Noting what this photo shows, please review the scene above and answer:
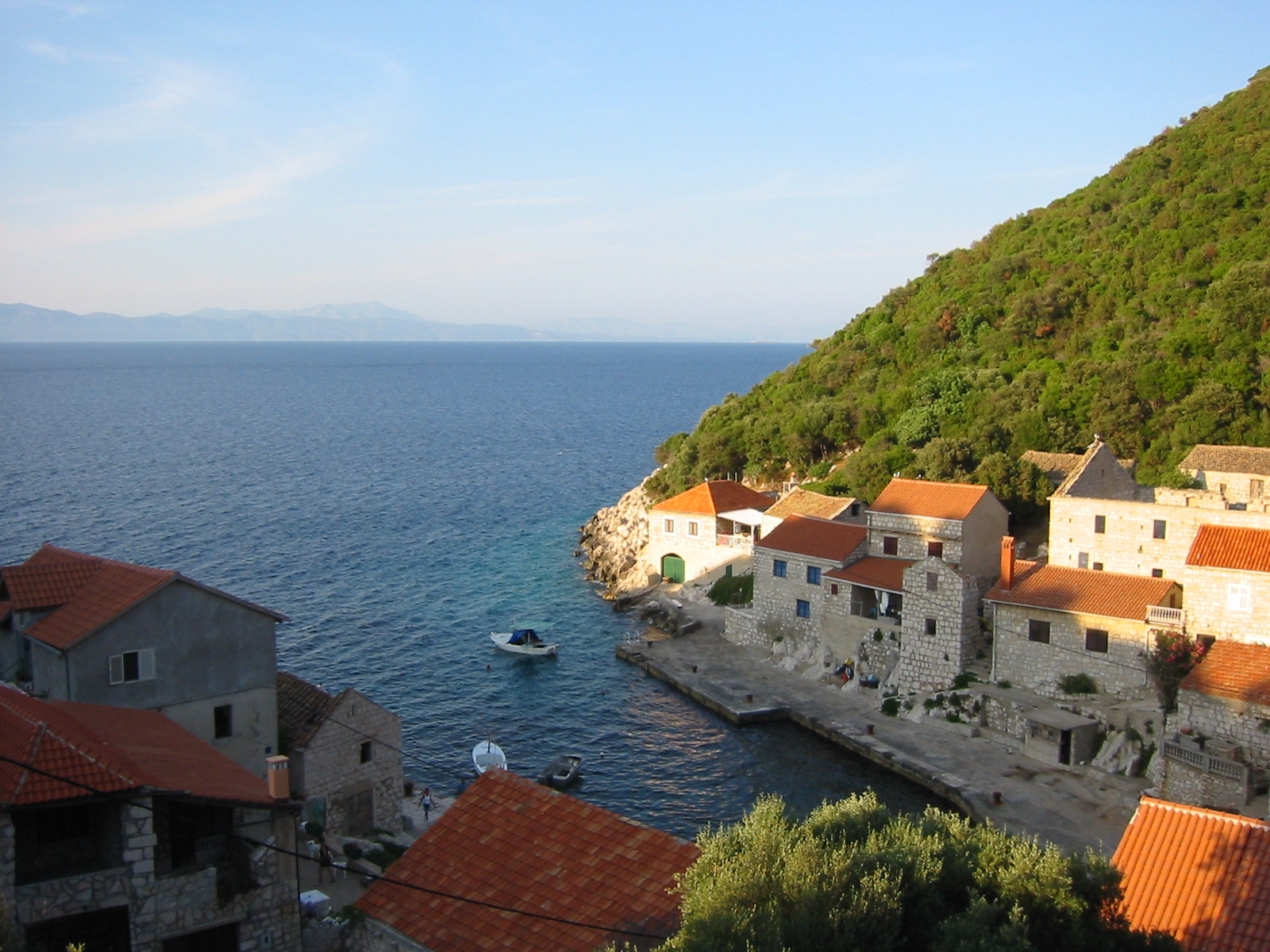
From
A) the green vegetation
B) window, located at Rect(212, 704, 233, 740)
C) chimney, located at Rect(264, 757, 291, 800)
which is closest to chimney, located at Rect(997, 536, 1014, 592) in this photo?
the green vegetation

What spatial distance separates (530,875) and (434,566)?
50.2 m

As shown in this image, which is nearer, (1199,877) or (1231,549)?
(1199,877)

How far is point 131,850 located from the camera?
1573 cm

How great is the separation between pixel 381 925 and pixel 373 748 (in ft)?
35.2

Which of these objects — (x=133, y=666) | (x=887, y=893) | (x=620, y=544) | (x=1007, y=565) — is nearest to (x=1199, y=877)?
(x=887, y=893)

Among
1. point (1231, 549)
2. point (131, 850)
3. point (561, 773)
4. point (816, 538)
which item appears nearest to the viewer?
point (131, 850)

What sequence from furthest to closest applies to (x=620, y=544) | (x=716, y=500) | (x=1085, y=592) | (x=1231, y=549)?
1. (x=620, y=544)
2. (x=716, y=500)
3. (x=1085, y=592)
4. (x=1231, y=549)

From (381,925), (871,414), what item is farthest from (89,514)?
(381,925)

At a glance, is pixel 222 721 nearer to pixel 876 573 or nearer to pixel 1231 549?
pixel 876 573

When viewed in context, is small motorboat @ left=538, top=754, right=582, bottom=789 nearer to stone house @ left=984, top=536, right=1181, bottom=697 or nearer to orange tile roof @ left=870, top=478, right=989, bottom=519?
stone house @ left=984, top=536, right=1181, bottom=697

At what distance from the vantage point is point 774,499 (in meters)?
61.7

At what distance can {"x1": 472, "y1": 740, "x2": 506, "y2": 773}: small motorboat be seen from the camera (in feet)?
118

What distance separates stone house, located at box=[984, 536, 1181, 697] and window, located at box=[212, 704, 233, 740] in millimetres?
27725

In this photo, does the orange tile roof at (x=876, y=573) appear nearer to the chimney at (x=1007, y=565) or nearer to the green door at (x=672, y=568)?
the chimney at (x=1007, y=565)
